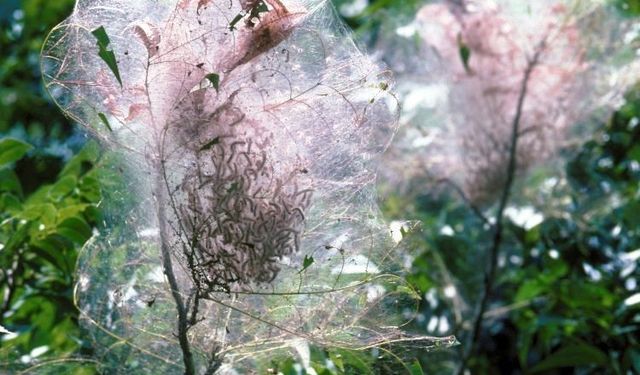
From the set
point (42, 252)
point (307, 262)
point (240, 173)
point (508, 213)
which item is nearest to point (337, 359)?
point (307, 262)

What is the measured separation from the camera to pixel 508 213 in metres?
2.94

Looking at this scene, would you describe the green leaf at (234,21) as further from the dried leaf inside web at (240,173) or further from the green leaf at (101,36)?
the green leaf at (101,36)

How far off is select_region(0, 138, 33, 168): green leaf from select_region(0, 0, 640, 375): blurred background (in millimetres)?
450

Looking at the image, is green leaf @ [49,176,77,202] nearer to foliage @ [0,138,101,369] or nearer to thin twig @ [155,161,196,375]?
→ foliage @ [0,138,101,369]

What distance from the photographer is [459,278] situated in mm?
3086

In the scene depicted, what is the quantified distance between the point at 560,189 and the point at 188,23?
201 cm

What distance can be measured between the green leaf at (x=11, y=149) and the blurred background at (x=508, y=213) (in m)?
0.45

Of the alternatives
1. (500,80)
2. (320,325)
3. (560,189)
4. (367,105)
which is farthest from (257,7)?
(560,189)

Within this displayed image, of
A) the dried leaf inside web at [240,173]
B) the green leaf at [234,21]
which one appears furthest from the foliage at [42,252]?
the green leaf at [234,21]

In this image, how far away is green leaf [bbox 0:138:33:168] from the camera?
1.62 metres

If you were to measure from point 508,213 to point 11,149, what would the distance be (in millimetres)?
1793

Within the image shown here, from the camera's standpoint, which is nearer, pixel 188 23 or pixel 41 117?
pixel 188 23

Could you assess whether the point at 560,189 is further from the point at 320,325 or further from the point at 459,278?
the point at 320,325

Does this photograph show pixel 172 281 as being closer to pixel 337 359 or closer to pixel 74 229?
pixel 337 359
